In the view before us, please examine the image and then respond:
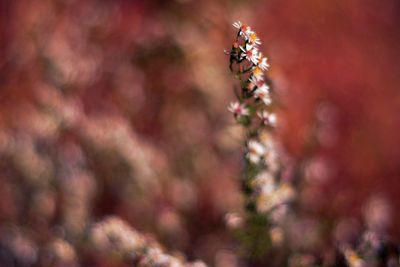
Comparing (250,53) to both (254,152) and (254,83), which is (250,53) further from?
(254,152)

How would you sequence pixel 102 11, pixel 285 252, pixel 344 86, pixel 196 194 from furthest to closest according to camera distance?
pixel 344 86, pixel 102 11, pixel 196 194, pixel 285 252

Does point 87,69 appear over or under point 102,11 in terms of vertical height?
under

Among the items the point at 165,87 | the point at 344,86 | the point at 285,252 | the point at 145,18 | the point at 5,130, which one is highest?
the point at 145,18

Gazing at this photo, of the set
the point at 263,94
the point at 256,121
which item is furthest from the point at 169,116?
the point at 263,94

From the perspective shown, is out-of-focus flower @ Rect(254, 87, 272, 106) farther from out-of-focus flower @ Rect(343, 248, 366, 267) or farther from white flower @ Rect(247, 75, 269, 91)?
out-of-focus flower @ Rect(343, 248, 366, 267)

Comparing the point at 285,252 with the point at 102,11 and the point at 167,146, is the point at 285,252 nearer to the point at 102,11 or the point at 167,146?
the point at 167,146

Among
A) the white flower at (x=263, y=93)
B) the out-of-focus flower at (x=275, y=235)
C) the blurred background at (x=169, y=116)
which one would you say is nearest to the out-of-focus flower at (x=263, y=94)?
the white flower at (x=263, y=93)

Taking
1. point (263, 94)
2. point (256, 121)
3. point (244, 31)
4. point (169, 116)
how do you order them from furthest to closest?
point (169, 116), point (256, 121), point (263, 94), point (244, 31)

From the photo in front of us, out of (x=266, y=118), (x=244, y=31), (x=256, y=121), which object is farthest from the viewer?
(x=256, y=121)

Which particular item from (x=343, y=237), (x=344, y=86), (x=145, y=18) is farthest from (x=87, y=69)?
(x=344, y=86)
